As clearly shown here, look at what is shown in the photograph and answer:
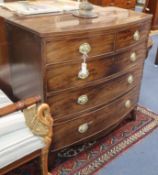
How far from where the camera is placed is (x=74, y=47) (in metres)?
1.33

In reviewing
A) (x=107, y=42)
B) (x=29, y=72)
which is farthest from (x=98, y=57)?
(x=29, y=72)

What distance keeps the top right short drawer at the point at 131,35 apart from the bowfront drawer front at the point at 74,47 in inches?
2.7

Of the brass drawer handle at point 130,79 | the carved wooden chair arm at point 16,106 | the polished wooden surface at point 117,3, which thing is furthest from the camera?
the polished wooden surface at point 117,3

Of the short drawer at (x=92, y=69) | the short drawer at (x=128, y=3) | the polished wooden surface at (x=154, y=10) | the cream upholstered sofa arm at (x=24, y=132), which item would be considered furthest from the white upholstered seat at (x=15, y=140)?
the polished wooden surface at (x=154, y=10)

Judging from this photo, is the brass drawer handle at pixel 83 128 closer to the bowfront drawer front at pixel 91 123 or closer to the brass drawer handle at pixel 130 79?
the bowfront drawer front at pixel 91 123

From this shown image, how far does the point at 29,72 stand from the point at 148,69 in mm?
2108

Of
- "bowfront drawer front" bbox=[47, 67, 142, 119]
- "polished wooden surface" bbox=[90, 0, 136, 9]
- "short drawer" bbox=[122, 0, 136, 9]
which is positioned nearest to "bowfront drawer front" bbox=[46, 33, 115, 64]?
"bowfront drawer front" bbox=[47, 67, 142, 119]

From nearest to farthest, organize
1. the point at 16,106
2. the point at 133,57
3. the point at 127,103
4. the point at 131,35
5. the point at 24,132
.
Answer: the point at 16,106 → the point at 24,132 → the point at 131,35 → the point at 133,57 → the point at 127,103

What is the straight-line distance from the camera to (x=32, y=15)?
5.06 ft

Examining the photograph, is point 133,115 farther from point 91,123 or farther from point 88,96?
point 88,96

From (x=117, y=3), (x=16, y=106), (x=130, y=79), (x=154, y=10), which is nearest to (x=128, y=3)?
(x=117, y=3)

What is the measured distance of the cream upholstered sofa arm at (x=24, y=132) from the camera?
1168mm

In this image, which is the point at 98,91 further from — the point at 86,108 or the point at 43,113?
the point at 43,113

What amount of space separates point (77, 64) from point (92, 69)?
12 centimetres
